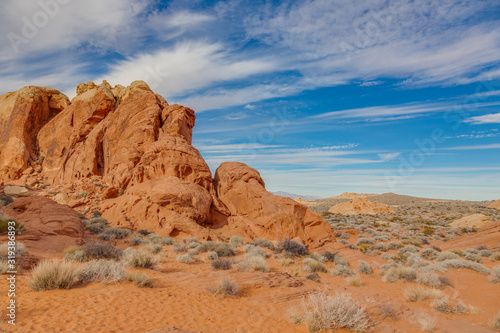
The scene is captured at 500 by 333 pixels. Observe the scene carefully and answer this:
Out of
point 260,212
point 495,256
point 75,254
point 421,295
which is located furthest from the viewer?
point 260,212

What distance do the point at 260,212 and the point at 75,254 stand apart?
501 inches

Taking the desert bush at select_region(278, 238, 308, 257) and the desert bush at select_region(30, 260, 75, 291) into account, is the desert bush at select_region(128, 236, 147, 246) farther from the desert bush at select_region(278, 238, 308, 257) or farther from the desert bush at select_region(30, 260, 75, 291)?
the desert bush at select_region(278, 238, 308, 257)

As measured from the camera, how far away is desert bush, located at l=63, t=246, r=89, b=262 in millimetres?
9647

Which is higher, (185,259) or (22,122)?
(22,122)

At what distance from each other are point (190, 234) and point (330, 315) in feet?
42.0

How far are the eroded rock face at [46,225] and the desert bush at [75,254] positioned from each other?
0.73m

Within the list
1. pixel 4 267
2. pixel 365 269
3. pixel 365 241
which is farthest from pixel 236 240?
pixel 4 267

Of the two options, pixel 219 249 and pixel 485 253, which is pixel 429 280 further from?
pixel 219 249

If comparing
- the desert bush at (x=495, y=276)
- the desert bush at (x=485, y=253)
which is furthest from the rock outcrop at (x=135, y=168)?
the desert bush at (x=495, y=276)

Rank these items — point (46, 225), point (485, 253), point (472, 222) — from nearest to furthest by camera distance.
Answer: point (46, 225)
point (485, 253)
point (472, 222)

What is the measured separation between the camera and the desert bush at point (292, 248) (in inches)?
622

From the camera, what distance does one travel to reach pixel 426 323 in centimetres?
685

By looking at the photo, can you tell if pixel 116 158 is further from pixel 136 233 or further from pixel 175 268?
pixel 175 268

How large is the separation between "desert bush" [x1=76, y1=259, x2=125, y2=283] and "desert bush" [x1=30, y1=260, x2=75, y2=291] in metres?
0.59
